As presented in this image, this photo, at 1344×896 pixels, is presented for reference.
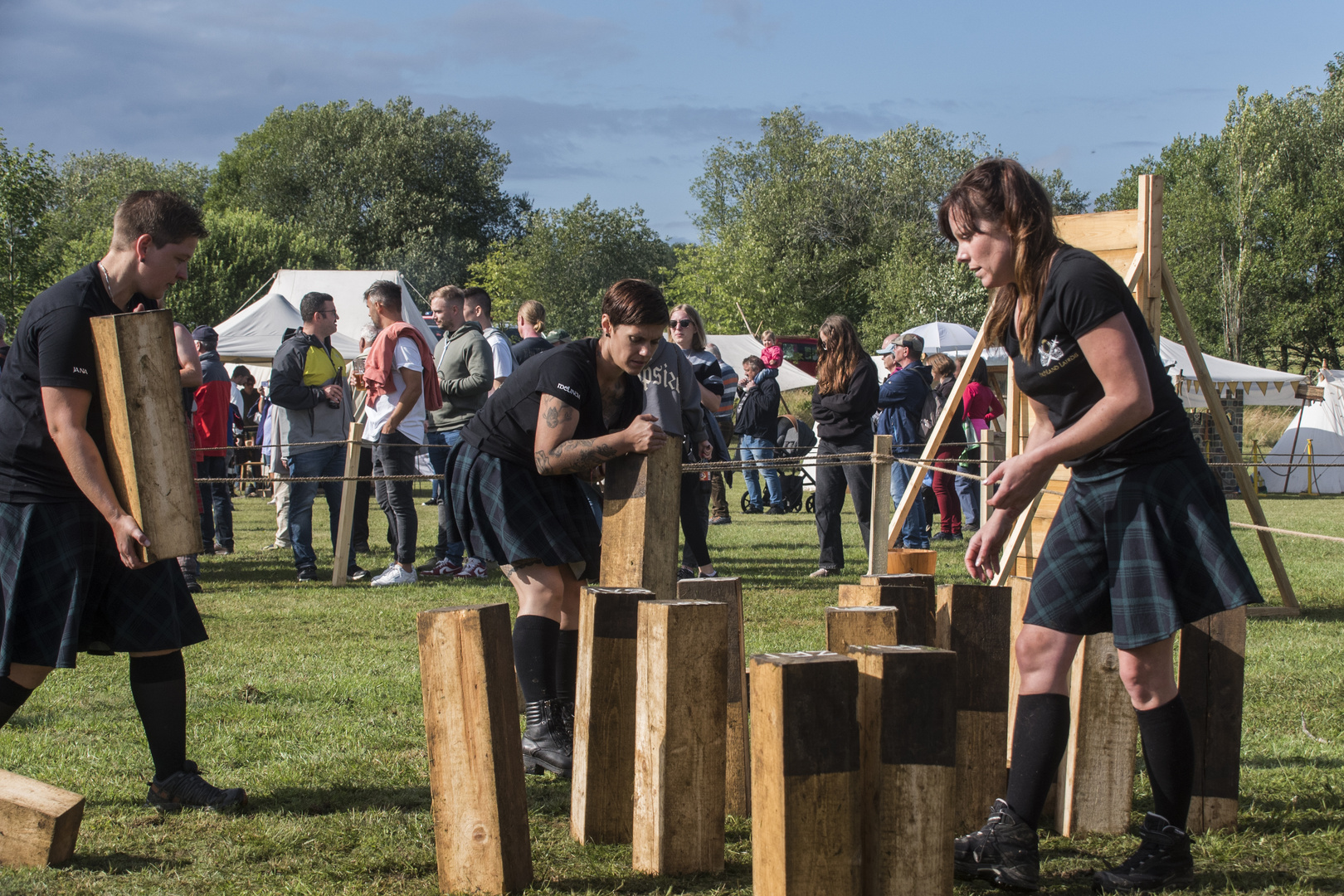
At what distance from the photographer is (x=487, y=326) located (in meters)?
8.64

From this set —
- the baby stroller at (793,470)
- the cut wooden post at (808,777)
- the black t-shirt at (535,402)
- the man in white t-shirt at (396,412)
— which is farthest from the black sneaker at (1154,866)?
the baby stroller at (793,470)

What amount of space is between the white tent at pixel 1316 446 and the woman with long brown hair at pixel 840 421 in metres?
12.7

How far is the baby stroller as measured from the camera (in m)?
13.6

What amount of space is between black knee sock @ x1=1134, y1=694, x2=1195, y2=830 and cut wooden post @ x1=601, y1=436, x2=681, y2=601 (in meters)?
1.26

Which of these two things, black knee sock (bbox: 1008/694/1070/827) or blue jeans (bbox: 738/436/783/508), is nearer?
black knee sock (bbox: 1008/694/1070/827)

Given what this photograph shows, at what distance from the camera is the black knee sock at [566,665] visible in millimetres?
3480

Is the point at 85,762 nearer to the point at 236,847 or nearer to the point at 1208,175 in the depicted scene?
the point at 236,847

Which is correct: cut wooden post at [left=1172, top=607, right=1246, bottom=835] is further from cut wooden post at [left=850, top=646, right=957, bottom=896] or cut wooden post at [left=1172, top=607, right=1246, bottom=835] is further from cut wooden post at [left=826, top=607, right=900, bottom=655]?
cut wooden post at [left=850, top=646, right=957, bottom=896]

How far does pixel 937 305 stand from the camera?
4297cm

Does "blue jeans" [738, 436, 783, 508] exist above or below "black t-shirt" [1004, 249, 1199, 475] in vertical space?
below

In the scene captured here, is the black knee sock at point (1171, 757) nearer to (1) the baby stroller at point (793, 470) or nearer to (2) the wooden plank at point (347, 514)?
(2) the wooden plank at point (347, 514)

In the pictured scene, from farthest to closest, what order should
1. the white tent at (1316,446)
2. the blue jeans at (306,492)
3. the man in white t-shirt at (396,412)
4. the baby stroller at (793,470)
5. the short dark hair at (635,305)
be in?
the white tent at (1316,446) → the baby stroller at (793,470) → the blue jeans at (306,492) → the man in white t-shirt at (396,412) → the short dark hair at (635,305)

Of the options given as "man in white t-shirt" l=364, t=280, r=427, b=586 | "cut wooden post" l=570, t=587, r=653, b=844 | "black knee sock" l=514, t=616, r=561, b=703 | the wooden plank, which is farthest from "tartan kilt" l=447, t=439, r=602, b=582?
the wooden plank

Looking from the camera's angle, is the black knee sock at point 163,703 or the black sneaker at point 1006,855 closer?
the black sneaker at point 1006,855
